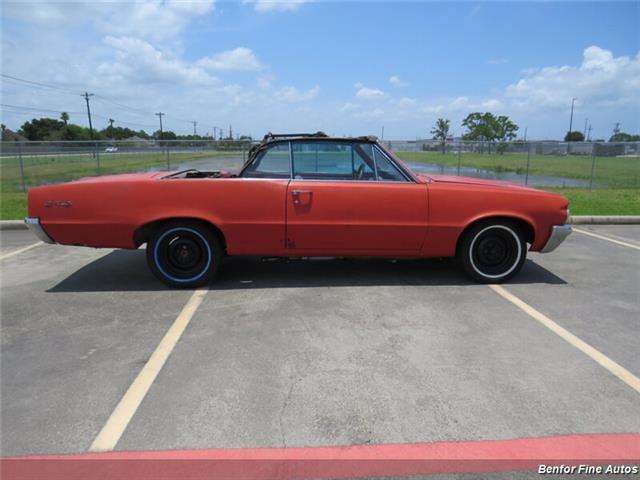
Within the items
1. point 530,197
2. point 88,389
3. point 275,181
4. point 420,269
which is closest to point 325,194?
point 275,181

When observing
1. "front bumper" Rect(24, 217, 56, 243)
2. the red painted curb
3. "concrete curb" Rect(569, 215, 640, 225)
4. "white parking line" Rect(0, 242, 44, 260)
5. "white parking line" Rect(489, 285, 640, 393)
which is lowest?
the red painted curb

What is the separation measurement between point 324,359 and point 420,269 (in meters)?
2.57

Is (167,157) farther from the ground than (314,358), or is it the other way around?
(167,157)

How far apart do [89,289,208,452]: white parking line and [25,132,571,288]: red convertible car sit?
95cm

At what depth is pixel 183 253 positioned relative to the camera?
4680 millimetres

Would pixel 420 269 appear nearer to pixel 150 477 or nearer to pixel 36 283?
pixel 150 477

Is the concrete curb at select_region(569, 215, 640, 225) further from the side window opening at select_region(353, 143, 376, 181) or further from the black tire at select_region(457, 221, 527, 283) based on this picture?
the side window opening at select_region(353, 143, 376, 181)

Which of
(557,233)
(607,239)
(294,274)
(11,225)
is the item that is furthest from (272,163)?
(607,239)

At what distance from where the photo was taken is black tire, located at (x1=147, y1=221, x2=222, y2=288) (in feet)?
15.0

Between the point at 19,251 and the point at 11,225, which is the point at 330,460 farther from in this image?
the point at 11,225

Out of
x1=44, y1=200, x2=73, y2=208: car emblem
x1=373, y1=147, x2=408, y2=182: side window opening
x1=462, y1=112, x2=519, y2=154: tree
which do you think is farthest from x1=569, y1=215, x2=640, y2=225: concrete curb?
x1=462, y1=112, x2=519, y2=154: tree

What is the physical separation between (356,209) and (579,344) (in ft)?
7.48

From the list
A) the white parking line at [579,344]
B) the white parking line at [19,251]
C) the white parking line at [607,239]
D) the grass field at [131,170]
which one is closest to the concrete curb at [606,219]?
the grass field at [131,170]

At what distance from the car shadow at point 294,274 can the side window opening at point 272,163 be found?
1085 millimetres
